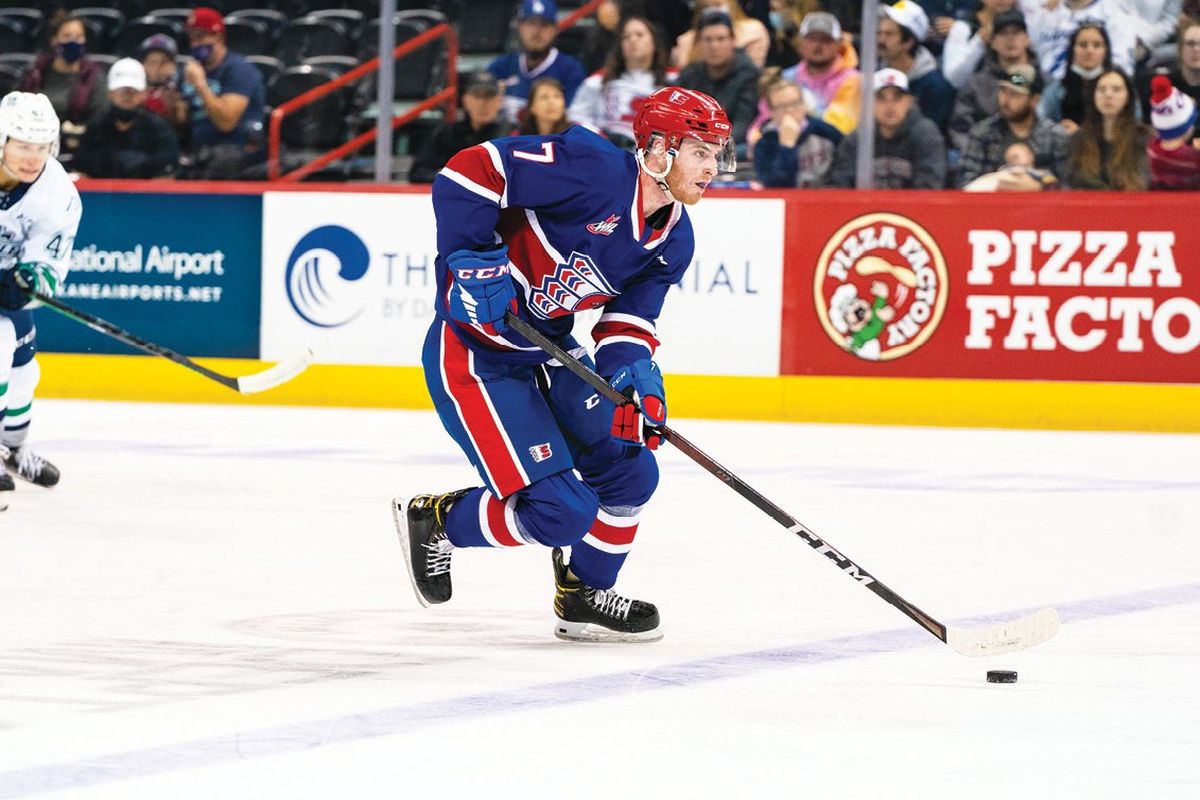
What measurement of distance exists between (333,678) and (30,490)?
3.06m

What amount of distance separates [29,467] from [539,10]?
12.2ft

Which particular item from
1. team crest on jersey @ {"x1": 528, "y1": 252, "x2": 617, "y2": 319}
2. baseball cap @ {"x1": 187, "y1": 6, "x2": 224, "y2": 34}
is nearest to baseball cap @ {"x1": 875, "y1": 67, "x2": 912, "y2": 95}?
baseball cap @ {"x1": 187, "y1": 6, "x2": 224, "y2": 34}

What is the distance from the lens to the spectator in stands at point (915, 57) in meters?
8.21

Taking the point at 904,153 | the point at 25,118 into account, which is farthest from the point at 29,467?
the point at 904,153

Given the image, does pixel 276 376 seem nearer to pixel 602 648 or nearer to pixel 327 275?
pixel 327 275

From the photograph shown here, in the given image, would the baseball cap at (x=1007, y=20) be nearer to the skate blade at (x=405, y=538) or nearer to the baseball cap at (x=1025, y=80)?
the baseball cap at (x=1025, y=80)

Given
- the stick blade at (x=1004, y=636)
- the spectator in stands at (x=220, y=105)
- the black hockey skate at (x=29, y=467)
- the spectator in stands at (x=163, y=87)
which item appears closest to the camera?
the stick blade at (x=1004, y=636)

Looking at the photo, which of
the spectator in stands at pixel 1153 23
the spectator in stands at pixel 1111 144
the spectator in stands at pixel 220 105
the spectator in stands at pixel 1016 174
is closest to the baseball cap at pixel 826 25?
the spectator in stands at pixel 1016 174

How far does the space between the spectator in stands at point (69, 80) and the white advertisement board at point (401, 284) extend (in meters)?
1.06

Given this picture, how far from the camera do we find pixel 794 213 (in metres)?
8.48

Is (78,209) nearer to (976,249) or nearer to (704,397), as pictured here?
(704,397)

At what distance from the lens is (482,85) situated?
8844 millimetres

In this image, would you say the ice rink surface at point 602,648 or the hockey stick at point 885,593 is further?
the hockey stick at point 885,593

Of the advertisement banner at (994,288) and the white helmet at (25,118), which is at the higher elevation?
the white helmet at (25,118)
